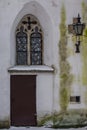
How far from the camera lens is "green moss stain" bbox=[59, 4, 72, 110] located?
64.1ft

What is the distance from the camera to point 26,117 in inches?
770

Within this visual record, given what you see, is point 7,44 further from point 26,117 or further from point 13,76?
point 26,117

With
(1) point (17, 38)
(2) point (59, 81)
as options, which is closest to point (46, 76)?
(2) point (59, 81)

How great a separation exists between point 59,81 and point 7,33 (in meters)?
2.43

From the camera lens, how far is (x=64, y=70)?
19578 mm

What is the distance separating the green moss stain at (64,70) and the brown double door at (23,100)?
Result: 965mm

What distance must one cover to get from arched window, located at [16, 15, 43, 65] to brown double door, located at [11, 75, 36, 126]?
0.70 m

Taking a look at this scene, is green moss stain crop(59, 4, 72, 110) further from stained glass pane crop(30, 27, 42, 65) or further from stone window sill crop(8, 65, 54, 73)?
stained glass pane crop(30, 27, 42, 65)

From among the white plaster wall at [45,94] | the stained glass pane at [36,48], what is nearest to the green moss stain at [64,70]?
the white plaster wall at [45,94]

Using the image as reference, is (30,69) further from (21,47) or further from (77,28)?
(77,28)

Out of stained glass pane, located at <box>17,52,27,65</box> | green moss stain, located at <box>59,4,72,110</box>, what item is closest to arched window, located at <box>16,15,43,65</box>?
stained glass pane, located at <box>17,52,27,65</box>

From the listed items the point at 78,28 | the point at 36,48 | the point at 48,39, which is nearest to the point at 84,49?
the point at 78,28

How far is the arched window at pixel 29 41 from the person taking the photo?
19.9m

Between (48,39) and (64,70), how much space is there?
1236 mm
